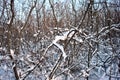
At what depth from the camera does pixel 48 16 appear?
26.8 feet

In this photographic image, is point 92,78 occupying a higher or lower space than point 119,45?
lower

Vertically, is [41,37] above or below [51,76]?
below

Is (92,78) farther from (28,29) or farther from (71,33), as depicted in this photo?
(28,29)

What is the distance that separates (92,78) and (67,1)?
397 centimetres

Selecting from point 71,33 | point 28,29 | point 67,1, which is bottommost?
point 28,29

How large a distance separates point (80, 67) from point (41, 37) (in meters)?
1.08

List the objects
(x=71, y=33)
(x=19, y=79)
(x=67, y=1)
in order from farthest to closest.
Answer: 1. (x=67, y=1)
2. (x=19, y=79)
3. (x=71, y=33)

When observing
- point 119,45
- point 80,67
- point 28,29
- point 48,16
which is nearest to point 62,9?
point 48,16

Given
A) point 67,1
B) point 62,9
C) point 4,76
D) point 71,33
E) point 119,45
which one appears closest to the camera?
point 71,33

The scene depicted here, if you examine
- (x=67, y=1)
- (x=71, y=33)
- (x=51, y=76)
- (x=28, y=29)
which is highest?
(x=71, y=33)

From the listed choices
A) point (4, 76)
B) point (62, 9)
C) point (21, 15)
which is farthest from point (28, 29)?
point (4, 76)

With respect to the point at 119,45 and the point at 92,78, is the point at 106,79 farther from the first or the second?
the point at 119,45

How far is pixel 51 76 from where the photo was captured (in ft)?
3.51

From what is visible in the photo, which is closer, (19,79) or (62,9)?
(19,79)
